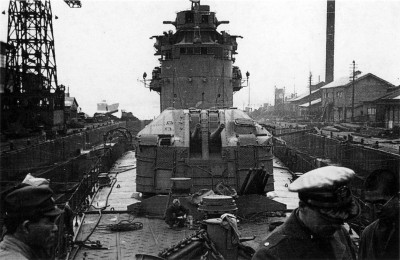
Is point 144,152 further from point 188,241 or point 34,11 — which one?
point 34,11

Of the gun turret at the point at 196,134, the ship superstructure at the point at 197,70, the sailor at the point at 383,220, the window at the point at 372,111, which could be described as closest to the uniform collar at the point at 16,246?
the sailor at the point at 383,220

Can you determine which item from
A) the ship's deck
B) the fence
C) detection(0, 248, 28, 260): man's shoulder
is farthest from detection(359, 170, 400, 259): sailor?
the fence

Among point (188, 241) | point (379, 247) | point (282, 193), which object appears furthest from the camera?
point (282, 193)

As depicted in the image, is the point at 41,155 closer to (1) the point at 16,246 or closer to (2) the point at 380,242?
(2) the point at 380,242

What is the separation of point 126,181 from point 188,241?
11.8m

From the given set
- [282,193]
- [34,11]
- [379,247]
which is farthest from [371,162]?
[34,11]

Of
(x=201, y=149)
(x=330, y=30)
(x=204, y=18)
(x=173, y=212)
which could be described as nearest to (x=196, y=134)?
(x=201, y=149)

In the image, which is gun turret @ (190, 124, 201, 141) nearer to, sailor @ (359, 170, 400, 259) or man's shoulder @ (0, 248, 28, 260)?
sailor @ (359, 170, 400, 259)

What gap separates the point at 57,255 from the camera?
7.96 m

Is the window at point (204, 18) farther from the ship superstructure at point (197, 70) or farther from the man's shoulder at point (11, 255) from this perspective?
the man's shoulder at point (11, 255)

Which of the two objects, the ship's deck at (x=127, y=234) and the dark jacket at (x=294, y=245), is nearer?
the dark jacket at (x=294, y=245)

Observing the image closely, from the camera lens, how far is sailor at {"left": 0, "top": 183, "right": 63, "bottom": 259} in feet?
8.18

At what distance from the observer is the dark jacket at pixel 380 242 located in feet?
11.9

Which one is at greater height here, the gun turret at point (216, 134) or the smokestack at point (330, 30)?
the smokestack at point (330, 30)
